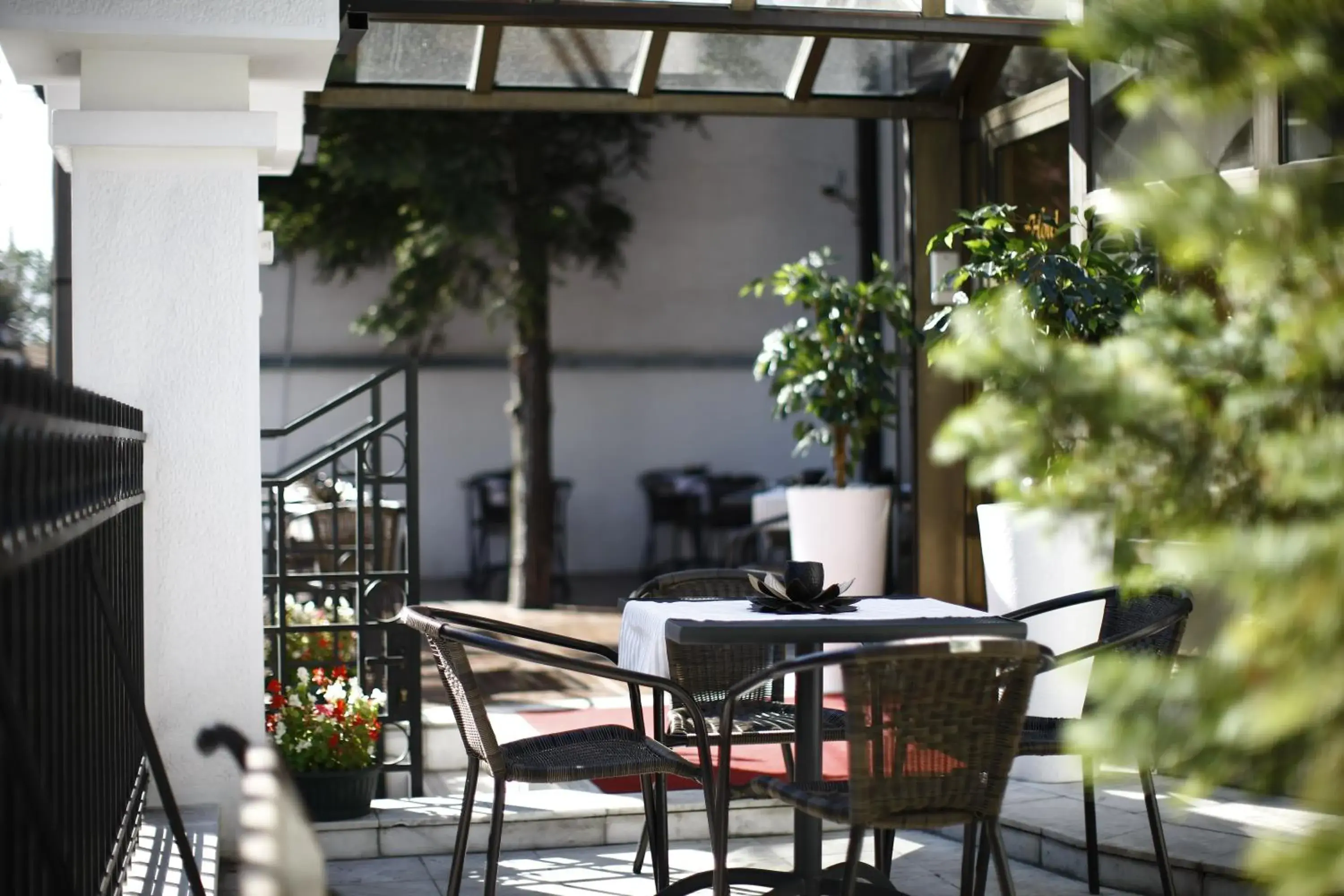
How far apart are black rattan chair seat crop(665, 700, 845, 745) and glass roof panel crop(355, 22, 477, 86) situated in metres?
2.82

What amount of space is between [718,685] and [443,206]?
6396mm

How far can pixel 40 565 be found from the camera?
1.96m

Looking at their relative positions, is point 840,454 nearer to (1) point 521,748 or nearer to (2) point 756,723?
(2) point 756,723

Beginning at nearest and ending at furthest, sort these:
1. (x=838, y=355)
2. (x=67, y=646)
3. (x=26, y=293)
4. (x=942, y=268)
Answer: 1. (x=67, y=646)
2. (x=26, y=293)
3. (x=942, y=268)
4. (x=838, y=355)

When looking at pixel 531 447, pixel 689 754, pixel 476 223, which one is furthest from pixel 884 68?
pixel 531 447

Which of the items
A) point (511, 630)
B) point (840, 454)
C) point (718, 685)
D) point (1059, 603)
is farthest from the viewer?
point (840, 454)

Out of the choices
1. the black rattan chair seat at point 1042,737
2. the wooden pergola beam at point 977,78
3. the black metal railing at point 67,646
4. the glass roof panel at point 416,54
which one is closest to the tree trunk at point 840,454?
the wooden pergola beam at point 977,78

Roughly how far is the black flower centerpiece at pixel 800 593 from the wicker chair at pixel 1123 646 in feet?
1.40

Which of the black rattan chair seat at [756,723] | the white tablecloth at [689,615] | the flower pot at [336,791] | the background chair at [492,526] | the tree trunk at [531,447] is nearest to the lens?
the white tablecloth at [689,615]

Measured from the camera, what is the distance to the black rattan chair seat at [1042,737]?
3.26 metres

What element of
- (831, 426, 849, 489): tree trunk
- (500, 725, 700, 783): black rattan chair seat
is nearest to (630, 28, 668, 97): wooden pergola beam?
(831, 426, 849, 489): tree trunk

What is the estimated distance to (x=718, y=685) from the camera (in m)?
4.01

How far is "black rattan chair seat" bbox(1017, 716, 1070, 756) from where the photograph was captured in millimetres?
3262

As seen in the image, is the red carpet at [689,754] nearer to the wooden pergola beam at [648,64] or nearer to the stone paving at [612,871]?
the stone paving at [612,871]
